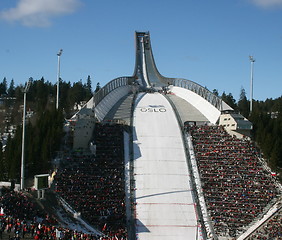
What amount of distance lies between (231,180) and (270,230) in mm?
6712

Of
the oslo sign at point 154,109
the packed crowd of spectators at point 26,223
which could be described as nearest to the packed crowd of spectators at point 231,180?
the oslo sign at point 154,109

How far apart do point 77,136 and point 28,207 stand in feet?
42.2

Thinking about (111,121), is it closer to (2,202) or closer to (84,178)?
(84,178)

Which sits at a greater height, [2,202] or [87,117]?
[87,117]

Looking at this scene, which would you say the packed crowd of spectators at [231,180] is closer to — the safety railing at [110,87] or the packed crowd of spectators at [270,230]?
the packed crowd of spectators at [270,230]

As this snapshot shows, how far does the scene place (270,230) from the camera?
29.0 metres

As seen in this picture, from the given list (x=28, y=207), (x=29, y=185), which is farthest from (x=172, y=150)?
(x=28, y=207)

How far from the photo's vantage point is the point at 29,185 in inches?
1230

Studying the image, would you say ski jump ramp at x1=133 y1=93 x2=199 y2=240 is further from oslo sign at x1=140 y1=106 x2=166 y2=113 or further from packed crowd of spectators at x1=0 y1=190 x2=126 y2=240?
packed crowd of spectators at x1=0 y1=190 x2=126 y2=240

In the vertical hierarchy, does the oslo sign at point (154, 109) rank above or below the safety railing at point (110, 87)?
below

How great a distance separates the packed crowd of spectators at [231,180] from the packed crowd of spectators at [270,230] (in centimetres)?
112

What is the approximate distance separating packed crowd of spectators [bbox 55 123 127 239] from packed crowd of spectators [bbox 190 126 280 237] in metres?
6.44

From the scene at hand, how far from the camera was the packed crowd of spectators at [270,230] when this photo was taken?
28312 millimetres

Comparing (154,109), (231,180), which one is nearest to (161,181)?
(231,180)
